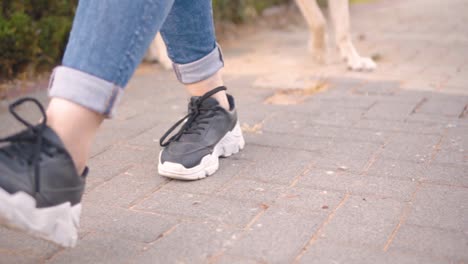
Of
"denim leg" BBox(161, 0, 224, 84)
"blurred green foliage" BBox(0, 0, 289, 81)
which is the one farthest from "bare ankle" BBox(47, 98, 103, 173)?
"blurred green foliage" BBox(0, 0, 289, 81)

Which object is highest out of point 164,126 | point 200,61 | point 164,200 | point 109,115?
point 109,115

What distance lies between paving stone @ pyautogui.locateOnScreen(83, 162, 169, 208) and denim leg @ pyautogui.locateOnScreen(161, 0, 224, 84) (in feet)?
1.14

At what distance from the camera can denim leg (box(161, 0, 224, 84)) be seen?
6.61 feet

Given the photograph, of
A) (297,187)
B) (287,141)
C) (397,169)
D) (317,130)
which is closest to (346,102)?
(317,130)

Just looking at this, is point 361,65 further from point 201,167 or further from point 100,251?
point 100,251

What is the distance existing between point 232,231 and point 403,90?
197 cm

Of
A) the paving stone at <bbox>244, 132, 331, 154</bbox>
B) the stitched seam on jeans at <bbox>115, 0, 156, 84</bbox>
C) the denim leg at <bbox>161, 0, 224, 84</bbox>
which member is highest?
the stitched seam on jeans at <bbox>115, 0, 156, 84</bbox>

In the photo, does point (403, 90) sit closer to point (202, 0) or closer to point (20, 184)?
point (202, 0)

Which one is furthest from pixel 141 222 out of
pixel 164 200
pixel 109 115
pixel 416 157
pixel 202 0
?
pixel 416 157

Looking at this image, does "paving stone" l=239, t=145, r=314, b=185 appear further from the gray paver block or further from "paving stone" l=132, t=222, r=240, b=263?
"paving stone" l=132, t=222, r=240, b=263

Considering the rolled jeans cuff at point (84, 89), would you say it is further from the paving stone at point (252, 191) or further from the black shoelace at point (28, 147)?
the paving stone at point (252, 191)

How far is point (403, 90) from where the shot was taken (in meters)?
3.30

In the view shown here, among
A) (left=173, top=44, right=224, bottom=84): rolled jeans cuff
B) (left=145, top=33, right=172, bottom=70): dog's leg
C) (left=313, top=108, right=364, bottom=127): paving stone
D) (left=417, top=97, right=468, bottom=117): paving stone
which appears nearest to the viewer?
(left=173, top=44, right=224, bottom=84): rolled jeans cuff

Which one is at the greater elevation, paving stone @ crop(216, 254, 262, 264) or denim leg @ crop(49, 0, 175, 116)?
denim leg @ crop(49, 0, 175, 116)
